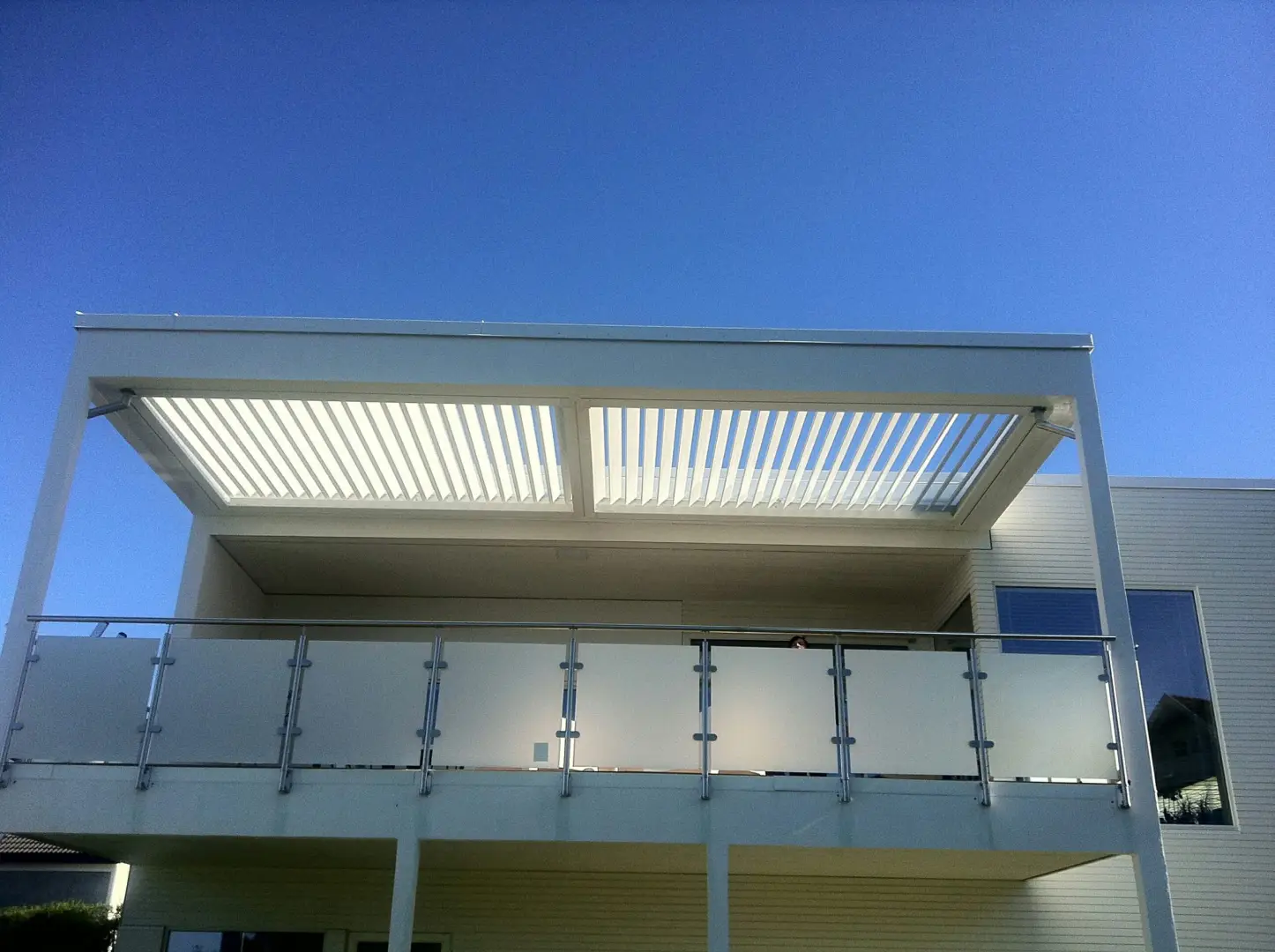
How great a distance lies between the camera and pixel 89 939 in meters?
12.8

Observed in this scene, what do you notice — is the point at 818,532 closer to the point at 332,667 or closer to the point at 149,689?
the point at 332,667

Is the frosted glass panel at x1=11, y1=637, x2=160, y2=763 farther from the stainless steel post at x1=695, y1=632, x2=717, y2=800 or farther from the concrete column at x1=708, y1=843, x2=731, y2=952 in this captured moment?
the concrete column at x1=708, y1=843, x2=731, y2=952

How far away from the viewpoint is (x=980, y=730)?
724 cm

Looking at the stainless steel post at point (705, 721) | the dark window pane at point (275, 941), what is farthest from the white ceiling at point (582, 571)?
the dark window pane at point (275, 941)

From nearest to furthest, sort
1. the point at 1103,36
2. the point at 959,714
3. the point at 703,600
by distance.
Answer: the point at 959,714 → the point at 703,600 → the point at 1103,36

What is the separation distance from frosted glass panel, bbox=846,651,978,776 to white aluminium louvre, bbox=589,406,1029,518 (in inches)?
73.8

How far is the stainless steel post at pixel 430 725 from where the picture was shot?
7125mm

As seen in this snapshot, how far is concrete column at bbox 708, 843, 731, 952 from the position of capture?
22.4 ft

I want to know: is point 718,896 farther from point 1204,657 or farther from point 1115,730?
point 1204,657

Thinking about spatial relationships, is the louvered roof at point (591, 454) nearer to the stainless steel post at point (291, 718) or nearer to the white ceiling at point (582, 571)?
the white ceiling at point (582, 571)

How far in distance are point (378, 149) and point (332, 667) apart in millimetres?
13050

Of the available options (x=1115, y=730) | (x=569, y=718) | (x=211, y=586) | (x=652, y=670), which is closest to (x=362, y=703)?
(x=569, y=718)

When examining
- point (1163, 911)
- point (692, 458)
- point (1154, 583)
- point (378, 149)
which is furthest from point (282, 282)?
point (1163, 911)

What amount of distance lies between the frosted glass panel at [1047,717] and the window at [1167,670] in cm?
265
